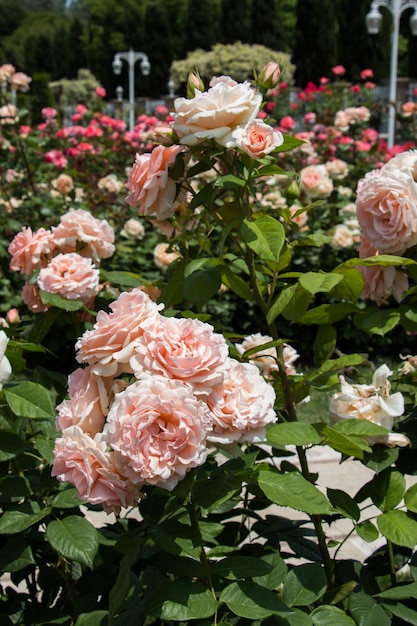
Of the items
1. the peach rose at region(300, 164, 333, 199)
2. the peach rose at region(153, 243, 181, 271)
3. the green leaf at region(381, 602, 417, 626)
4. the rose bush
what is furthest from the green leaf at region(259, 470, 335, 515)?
the peach rose at region(153, 243, 181, 271)

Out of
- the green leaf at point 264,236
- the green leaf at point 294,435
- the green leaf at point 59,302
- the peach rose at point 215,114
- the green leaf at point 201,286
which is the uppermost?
the peach rose at point 215,114

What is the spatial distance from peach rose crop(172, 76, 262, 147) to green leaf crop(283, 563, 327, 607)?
0.58 meters

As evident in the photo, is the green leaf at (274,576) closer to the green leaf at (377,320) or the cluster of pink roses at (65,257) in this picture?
the green leaf at (377,320)

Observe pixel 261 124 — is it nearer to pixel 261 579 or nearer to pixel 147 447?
pixel 147 447

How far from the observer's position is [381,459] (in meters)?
1.15

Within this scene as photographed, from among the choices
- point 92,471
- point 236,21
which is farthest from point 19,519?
point 236,21

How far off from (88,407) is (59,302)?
527 mm

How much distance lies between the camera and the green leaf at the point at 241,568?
1.02m

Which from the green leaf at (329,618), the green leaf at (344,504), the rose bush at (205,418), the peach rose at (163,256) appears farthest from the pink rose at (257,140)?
the peach rose at (163,256)

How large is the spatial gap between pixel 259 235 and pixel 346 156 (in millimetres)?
4674

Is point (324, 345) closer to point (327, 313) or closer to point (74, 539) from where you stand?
point (327, 313)

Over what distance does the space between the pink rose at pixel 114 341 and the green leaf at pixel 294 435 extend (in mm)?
213

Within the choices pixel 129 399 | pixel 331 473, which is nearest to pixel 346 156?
pixel 331 473

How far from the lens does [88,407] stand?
0.96 meters
